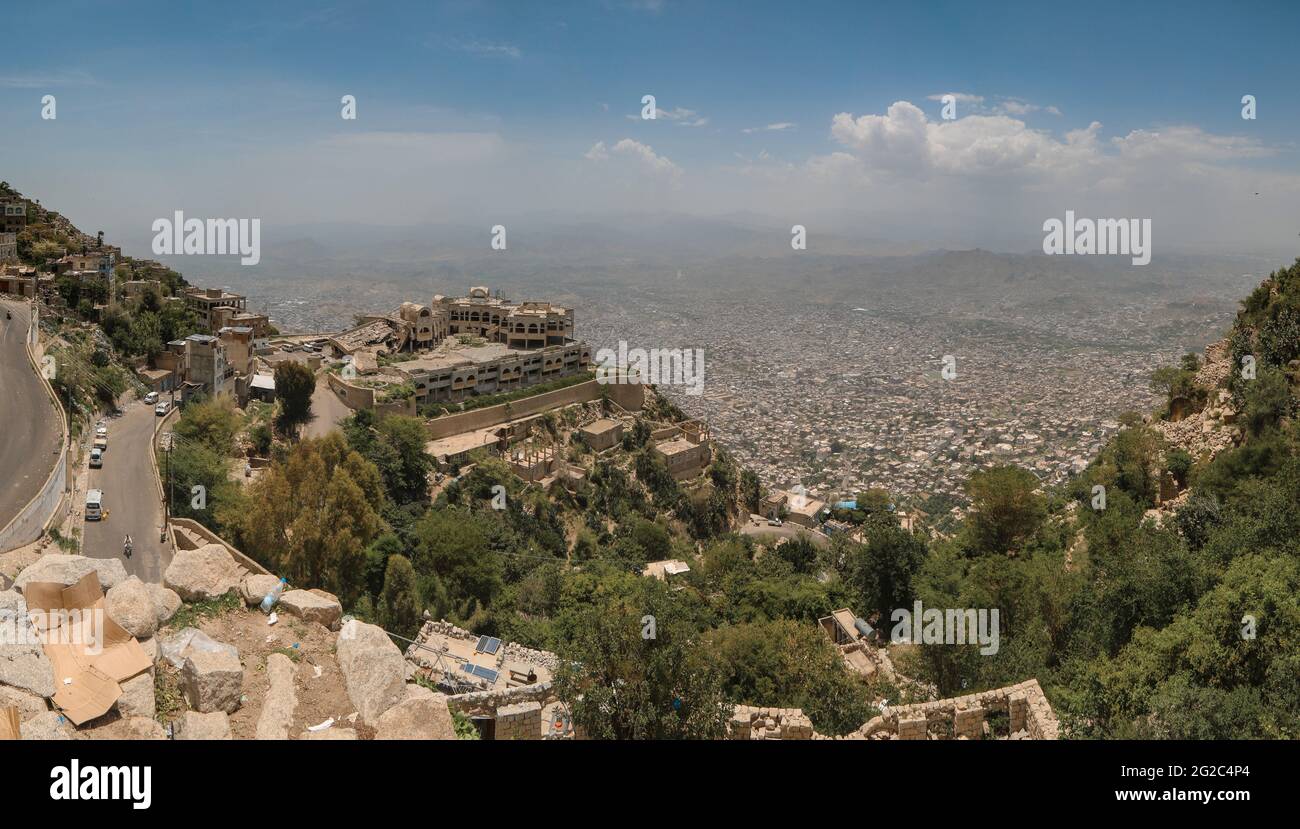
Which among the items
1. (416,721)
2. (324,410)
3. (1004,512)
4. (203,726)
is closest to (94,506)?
(203,726)

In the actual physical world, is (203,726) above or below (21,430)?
below

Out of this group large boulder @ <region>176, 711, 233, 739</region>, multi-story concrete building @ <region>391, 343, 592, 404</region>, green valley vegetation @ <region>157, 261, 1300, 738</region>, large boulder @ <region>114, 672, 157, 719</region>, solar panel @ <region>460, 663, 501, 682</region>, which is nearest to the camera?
large boulder @ <region>176, 711, 233, 739</region>

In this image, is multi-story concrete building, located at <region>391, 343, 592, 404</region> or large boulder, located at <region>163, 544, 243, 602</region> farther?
multi-story concrete building, located at <region>391, 343, 592, 404</region>

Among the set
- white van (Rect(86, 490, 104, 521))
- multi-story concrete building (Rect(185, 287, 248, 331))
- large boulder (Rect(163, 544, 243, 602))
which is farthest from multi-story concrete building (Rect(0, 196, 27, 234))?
large boulder (Rect(163, 544, 243, 602))

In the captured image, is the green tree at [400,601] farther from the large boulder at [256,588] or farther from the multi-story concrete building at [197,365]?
A: the multi-story concrete building at [197,365]

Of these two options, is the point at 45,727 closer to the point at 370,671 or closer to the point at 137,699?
the point at 137,699

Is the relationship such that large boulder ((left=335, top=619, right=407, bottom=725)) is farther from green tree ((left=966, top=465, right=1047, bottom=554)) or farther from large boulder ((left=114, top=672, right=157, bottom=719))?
→ green tree ((left=966, top=465, right=1047, bottom=554))
